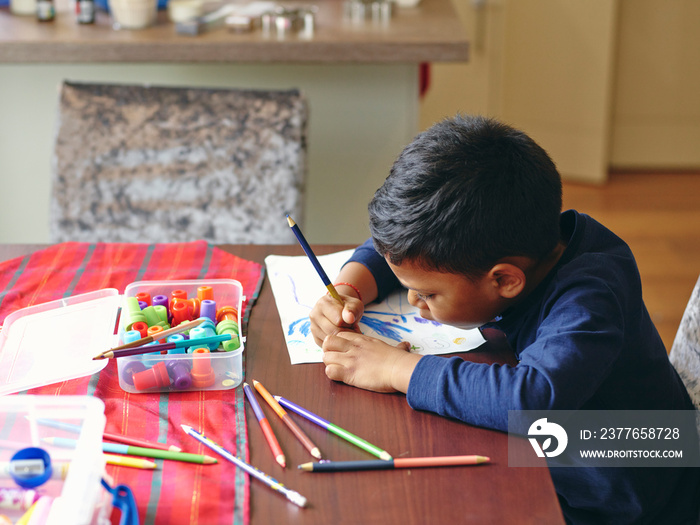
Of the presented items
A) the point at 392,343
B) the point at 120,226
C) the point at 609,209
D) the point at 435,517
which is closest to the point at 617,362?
the point at 392,343

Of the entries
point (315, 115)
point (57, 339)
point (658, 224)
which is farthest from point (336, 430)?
point (658, 224)

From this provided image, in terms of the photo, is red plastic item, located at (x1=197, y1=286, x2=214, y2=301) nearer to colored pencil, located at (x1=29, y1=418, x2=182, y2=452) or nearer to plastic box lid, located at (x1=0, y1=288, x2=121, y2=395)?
plastic box lid, located at (x1=0, y1=288, x2=121, y2=395)

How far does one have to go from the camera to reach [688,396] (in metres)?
1.00

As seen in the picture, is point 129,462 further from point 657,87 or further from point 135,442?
point 657,87

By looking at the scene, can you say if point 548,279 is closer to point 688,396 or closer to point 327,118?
point 688,396

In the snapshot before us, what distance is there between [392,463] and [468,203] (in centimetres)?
30

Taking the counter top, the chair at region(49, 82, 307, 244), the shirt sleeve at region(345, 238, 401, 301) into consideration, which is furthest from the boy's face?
the counter top

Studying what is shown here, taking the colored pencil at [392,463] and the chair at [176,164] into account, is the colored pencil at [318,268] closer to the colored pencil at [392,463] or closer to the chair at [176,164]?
the colored pencil at [392,463]

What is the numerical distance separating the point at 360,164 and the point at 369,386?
4.25 feet

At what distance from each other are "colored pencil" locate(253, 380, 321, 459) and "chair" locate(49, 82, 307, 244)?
2.90 ft

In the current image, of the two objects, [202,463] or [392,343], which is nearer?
[202,463]

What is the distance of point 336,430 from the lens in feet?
2.38

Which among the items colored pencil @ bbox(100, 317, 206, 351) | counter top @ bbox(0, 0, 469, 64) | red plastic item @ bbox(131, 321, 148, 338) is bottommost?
red plastic item @ bbox(131, 321, 148, 338)

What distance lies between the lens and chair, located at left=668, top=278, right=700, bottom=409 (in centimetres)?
100
